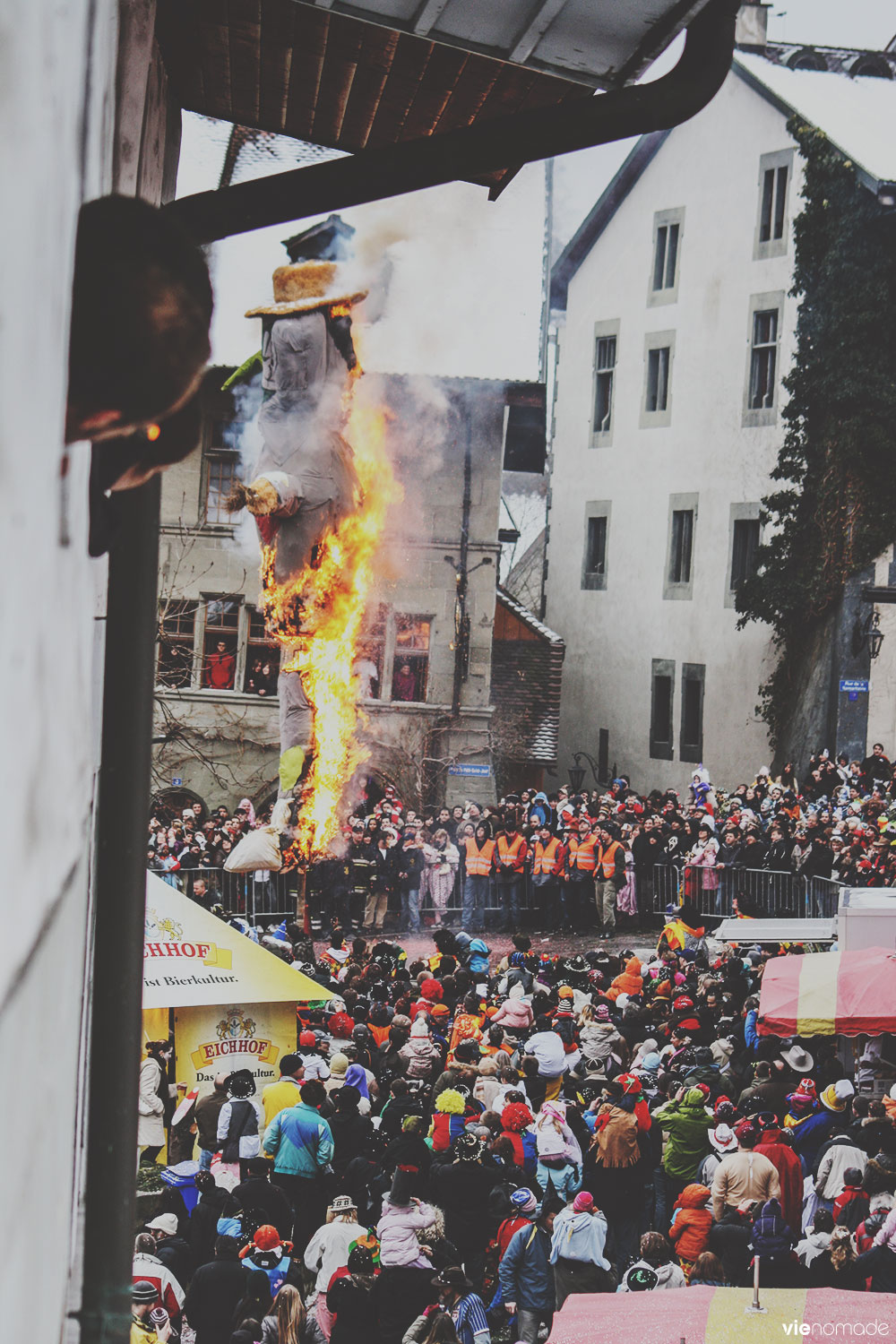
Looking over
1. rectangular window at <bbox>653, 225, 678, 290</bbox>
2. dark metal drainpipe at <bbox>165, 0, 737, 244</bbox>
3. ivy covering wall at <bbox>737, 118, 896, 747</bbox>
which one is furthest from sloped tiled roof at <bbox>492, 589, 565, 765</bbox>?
dark metal drainpipe at <bbox>165, 0, 737, 244</bbox>

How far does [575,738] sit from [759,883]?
16.3 meters

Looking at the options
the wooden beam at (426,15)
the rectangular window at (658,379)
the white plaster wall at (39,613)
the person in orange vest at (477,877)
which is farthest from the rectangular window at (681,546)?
the white plaster wall at (39,613)

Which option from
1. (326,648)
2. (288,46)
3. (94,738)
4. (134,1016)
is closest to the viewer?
(94,738)

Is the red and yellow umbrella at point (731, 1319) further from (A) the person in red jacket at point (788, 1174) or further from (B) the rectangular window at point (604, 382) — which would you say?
(B) the rectangular window at point (604, 382)

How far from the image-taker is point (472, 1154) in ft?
32.5

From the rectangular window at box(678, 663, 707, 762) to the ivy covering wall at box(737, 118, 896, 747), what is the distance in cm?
210

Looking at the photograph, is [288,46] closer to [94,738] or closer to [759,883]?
[94,738]

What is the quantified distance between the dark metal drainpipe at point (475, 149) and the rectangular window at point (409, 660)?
2874 cm

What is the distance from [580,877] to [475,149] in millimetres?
20998

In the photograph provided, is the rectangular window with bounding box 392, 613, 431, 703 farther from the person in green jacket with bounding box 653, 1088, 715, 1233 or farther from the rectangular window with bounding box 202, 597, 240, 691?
the person in green jacket with bounding box 653, 1088, 715, 1233

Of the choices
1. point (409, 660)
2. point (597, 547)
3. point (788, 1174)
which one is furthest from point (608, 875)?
point (597, 547)

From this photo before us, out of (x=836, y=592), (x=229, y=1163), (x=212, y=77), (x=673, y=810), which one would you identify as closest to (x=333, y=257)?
(x=673, y=810)

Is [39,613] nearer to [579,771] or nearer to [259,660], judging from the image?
[259,660]

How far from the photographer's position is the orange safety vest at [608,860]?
2383 centimetres
